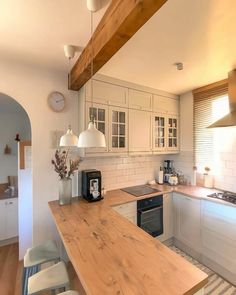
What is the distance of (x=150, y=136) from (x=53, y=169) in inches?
56.9

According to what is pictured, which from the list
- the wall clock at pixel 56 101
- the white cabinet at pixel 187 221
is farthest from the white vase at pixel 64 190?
the white cabinet at pixel 187 221

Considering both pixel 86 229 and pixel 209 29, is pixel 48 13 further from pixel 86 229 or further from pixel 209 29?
pixel 86 229

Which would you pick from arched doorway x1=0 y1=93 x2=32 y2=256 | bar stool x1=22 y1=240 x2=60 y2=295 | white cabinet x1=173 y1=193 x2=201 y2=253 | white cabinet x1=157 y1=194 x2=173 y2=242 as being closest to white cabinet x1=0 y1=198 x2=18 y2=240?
arched doorway x1=0 y1=93 x2=32 y2=256

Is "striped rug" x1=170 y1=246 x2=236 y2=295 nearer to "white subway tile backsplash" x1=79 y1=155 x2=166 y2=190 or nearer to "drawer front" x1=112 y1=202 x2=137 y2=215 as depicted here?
"drawer front" x1=112 y1=202 x2=137 y2=215

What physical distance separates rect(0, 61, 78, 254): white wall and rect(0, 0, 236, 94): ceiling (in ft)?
0.50

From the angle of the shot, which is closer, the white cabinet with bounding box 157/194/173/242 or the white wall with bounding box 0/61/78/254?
the white wall with bounding box 0/61/78/254

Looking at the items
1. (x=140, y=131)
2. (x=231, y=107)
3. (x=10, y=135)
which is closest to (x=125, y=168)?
(x=140, y=131)

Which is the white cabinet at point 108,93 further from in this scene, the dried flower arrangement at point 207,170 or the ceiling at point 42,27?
the dried flower arrangement at point 207,170

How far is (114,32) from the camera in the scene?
1098 mm

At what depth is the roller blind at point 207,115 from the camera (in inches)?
99.1

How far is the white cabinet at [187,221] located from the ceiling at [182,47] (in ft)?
5.30

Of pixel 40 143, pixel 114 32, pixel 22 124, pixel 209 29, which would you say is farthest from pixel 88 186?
pixel 22 124

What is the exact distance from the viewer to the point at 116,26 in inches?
42.1

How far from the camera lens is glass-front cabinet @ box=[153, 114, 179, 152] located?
282 centimetres
